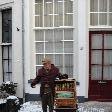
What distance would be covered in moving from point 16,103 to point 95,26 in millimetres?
6024

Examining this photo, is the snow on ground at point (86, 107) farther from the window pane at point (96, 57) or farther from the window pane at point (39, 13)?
the window pane at point (39, 13)

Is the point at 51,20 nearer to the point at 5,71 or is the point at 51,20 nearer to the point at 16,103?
the point at 5,71

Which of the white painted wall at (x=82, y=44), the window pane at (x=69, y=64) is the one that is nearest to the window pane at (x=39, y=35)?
the window pane at (x=69, y=64)

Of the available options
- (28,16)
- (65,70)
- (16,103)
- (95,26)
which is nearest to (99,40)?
(95,26)

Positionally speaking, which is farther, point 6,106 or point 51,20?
point 51,20

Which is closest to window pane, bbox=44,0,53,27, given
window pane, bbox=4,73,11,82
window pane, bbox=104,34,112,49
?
window pane, bbox=104,34,112,49

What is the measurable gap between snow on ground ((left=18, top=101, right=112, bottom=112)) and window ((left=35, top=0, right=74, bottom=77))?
149 cm

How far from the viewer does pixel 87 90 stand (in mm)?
16672

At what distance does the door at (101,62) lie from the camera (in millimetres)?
16719

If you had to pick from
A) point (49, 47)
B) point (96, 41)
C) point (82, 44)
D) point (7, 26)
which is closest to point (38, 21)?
point (49, 47)

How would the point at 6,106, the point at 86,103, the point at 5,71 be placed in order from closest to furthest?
the point at 6,106 < the point at 86,103 < the point at 5,71

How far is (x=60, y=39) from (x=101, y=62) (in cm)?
178

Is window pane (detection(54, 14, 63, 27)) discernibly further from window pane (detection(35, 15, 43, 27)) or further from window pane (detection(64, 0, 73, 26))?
window pane (detection(35, 15, 43, 27))

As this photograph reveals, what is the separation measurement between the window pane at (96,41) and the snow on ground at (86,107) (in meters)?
2.15
